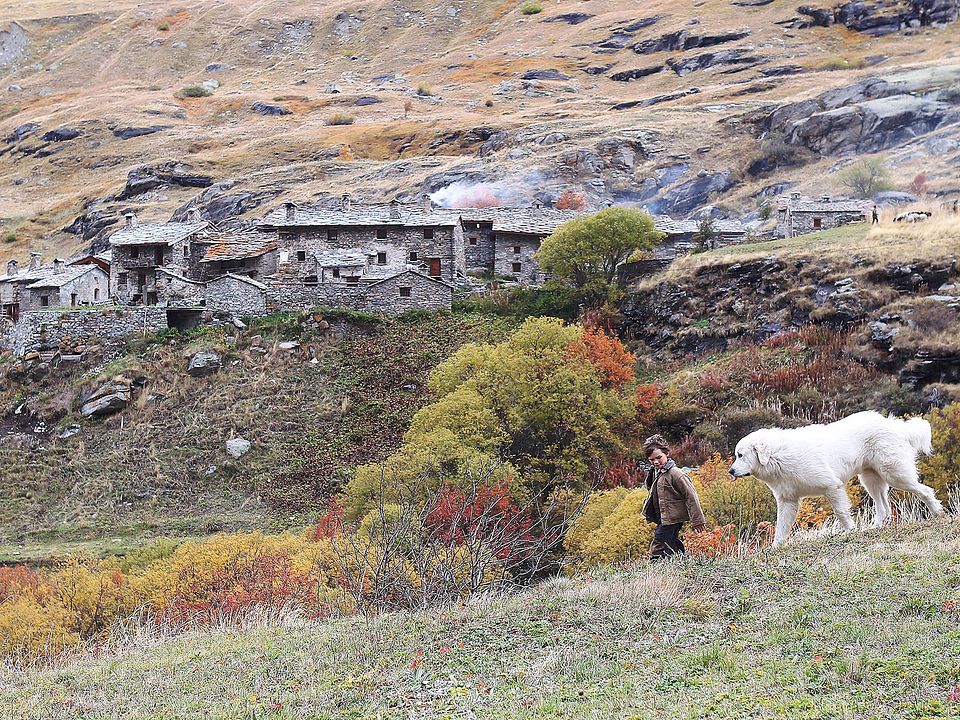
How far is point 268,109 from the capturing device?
144m

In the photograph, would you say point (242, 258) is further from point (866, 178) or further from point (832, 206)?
point (866, 178)

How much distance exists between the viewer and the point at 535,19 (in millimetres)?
178500

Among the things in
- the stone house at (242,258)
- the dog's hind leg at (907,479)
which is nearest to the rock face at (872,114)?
the stone house at (242,258)

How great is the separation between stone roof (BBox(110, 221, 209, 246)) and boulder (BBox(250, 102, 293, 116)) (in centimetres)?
8489

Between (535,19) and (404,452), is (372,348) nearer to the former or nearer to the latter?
(404,452)

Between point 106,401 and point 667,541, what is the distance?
3601 centimetres

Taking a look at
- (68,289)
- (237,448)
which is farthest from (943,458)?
(68,289)

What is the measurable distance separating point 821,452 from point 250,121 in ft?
441

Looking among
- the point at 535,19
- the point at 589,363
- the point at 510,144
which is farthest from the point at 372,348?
the point at 535,19

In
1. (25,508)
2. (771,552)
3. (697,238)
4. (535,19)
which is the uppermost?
(535,19)

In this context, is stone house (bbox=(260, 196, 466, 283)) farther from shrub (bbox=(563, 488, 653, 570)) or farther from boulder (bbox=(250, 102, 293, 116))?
boulder (bbox=(250, 102, 293, 116))

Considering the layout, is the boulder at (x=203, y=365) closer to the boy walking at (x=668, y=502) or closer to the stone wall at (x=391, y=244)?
the stone wall at (x=391, y=244)

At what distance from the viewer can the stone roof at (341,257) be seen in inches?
2194

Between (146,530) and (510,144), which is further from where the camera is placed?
(510,144)
